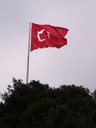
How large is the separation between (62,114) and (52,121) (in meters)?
1.86

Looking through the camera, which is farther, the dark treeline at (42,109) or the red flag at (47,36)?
the red flag at (47,36)

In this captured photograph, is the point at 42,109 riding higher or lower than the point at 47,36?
lower

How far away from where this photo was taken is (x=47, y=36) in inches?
1291

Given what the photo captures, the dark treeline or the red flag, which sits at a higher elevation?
the red flag

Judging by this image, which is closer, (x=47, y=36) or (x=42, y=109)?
(x=42, y=109)

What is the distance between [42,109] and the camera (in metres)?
28.3

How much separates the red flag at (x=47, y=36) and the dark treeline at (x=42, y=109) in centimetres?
389

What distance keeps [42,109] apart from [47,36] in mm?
7524

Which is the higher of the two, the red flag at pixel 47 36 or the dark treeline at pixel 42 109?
the red flag at pixel 47 36

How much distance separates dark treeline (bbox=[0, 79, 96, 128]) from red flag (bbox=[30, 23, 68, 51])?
3889 millimetres

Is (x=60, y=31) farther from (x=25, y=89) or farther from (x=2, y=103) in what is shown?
(x=2, y=103)

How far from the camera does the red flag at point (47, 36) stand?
32188mm

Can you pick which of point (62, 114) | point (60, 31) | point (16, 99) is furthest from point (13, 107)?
point (60, 31)

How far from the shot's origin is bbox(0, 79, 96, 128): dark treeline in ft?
85.1
